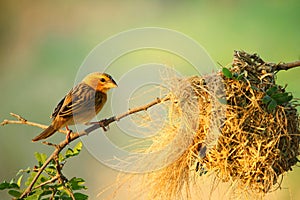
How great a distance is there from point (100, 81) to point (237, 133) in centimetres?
35

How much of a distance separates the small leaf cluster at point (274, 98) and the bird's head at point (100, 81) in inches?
13.5

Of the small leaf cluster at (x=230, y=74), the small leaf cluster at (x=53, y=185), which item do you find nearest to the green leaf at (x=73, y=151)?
the small leaf cluster at (x=53, y=185)

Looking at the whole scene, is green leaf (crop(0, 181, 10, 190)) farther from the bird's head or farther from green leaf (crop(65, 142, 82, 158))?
the bird's head

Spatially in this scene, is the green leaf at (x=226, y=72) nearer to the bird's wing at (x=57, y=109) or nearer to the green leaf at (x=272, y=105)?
the green leaf at (x=272, y=105)

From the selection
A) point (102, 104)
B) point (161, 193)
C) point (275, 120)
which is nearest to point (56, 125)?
point (102, 104)

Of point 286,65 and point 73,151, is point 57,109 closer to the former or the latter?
point 73,151

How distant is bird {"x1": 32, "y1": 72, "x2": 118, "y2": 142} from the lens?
4.04ft

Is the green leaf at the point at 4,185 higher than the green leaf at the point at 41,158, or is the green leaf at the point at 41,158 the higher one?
the green leaf at the point at 41,158

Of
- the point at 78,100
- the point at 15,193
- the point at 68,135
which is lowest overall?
the point at 15,193

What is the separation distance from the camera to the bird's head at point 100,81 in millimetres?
1219

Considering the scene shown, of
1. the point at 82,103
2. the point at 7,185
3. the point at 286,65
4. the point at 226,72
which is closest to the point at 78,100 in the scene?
the point at 82,103

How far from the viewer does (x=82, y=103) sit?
1245mm

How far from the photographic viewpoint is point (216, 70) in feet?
3.69

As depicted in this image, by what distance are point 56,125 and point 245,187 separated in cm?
45
